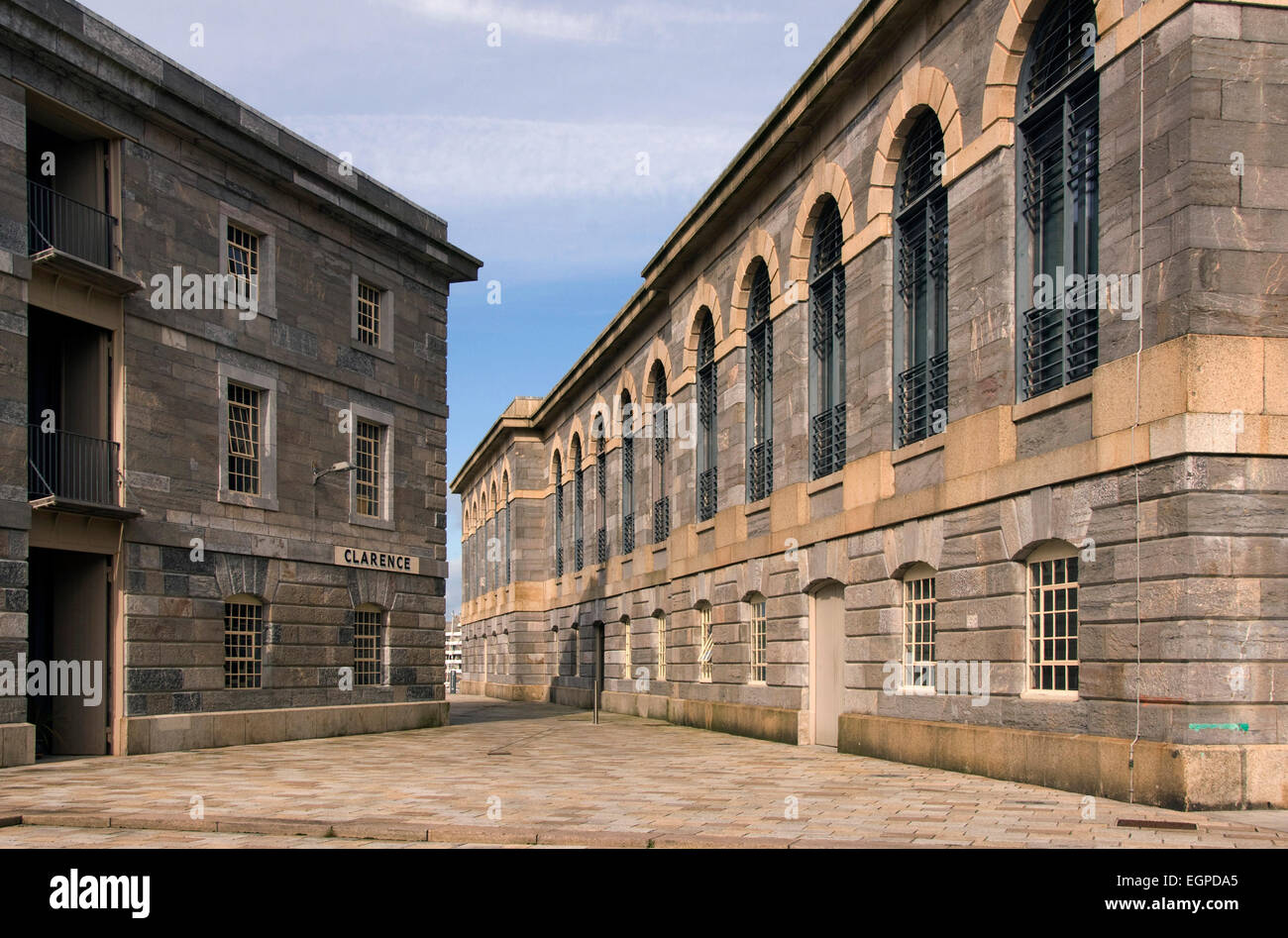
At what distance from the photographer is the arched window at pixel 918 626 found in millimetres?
17969

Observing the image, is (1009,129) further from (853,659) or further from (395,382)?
(395,382)

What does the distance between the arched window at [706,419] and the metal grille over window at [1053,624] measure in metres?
13.9

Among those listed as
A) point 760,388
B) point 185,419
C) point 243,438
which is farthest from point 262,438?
point 760,388

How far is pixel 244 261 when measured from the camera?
24453 mm

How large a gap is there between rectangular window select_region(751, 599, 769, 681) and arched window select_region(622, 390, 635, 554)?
1172cm

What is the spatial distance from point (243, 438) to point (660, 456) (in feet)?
41.8

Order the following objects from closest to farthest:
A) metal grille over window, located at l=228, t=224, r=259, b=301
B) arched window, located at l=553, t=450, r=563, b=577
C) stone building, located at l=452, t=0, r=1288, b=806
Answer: stone building, located at l=452, t=0, r=1288, b=806 < metal grille over window, located at l=228, t=224, r=259, b=301 < arched window, located at l=553, t=450, r=563, b=577

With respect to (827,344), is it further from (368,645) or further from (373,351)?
(368,645)

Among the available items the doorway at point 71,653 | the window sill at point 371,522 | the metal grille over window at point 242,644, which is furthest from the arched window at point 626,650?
the doorway at point 71,653

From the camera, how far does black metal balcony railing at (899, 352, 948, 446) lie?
18.0 m

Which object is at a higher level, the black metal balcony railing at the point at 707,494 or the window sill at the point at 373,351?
the window sill at the point at 373,351

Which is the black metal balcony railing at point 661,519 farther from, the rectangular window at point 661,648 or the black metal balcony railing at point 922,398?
the black metal balcony railing at point 922,398

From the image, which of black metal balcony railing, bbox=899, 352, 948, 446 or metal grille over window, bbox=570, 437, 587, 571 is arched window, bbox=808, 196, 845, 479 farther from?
metal grille over window, bbox=570, 437, 587, 571

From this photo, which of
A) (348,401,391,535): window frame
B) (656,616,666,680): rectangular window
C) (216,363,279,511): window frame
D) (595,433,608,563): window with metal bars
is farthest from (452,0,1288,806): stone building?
(595,433,608,563): window with metal bars
